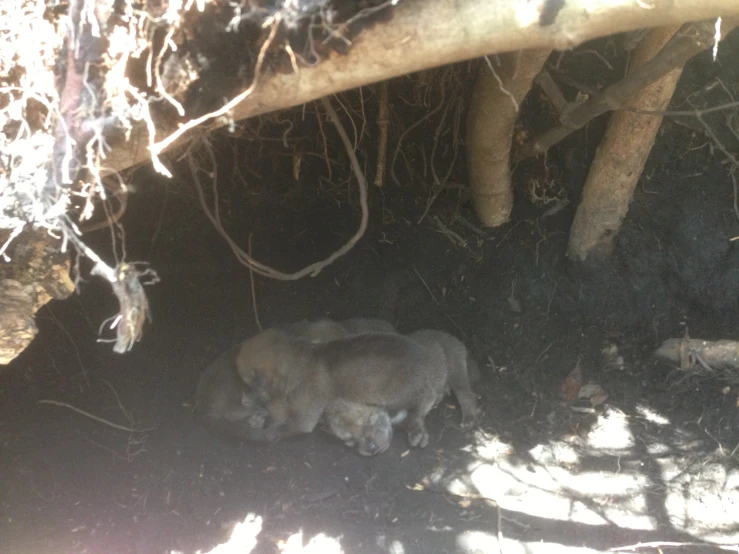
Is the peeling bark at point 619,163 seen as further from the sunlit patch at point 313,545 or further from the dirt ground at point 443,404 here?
the sunlit patch at point 313,545

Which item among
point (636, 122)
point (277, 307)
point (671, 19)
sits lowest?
point (277, 307)

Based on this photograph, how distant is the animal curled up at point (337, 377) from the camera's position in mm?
4148

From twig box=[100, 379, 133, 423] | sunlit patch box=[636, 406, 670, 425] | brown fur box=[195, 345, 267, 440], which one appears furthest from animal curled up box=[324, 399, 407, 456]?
sunlit patch box=[636, 406, 670, 425]

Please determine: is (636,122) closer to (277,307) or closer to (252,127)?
(252,127)

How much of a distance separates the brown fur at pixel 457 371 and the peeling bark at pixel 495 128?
3.11 ft

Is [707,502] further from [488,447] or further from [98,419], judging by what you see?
[98,419]

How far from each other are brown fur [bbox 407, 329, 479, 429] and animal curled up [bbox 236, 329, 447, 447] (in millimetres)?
55

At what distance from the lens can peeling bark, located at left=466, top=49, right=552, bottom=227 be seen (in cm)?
320

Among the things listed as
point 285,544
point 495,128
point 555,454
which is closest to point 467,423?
point 555,454

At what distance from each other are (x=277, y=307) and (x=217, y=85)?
2.90 meters

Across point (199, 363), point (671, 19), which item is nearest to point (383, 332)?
point (199, 363)

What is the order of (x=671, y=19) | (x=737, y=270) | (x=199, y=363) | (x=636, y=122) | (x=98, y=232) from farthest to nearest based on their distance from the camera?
(x=199, y=363) < (x=98, y=232) < (x=737, y=270) < (x=636, y=122) < (x=671, y=19)

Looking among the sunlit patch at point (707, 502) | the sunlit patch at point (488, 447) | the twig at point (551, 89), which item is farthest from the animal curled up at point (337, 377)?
the twig at point (551, 89)

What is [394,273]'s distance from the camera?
15.7 feet
